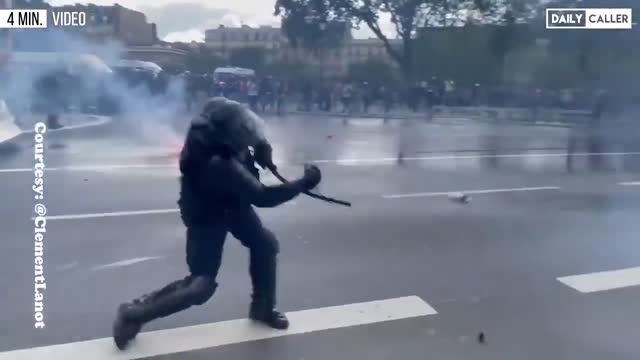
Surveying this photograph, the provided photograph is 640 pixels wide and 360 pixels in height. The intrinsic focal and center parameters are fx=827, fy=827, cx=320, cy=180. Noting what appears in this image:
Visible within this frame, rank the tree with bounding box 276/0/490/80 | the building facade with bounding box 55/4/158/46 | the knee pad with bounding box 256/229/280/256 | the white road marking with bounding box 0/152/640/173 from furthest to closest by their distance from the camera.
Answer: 1. the white road marking with bounding box 0/152/640/173
2. the tree with bounding box 276/0/490/80
3. the building facade with bounding box 55/4/158/46
4. the knee pad with bounding box 256/229/280/256

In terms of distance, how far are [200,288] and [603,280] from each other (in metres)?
2.93

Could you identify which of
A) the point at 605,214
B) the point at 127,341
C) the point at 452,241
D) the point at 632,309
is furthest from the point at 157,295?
the point at 605,214

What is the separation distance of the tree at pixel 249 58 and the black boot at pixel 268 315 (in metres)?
1.79

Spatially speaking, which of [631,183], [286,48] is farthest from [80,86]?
[631,183]

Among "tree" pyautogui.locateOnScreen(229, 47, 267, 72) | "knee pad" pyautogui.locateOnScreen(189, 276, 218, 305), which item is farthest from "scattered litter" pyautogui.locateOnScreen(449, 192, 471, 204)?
"knee pad" pyautogui.locateOnScreen(189, 276, 218, 305)

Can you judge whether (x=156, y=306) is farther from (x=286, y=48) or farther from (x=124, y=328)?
(x=286, y=48)

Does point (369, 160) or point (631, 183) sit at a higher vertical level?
point (369, 160)

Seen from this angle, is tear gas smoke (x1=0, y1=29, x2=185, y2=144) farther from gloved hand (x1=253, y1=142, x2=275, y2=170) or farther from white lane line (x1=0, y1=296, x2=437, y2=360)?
white lane line (x1=0, y1=296, x2=437, y2=360)

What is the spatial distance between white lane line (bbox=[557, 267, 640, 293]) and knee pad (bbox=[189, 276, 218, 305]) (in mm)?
2561

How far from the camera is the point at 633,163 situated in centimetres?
1238

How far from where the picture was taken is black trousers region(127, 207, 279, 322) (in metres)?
4.07

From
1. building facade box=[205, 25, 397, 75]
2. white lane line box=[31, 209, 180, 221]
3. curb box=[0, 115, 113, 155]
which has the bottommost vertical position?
white lane line box=[31, 209, 180, 221]

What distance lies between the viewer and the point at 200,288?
4.11m

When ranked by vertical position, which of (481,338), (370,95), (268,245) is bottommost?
(481,338)
